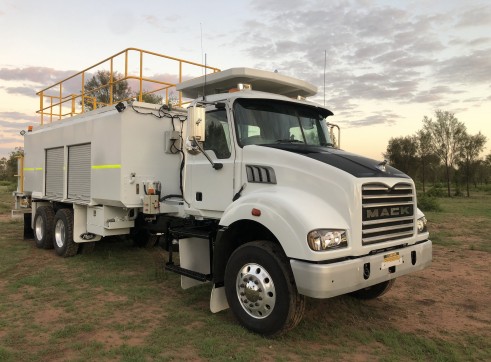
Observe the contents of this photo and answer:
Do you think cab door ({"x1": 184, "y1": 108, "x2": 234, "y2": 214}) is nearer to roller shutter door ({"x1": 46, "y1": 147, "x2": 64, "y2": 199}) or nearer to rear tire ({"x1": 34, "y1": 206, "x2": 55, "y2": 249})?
roller shutter door ({"x1": 46, "y1": 147, "x2": 64, "y2": 199})

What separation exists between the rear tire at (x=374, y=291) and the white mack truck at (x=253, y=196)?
19 millimetres

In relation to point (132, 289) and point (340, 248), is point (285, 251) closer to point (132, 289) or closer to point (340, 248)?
point (340, 248)

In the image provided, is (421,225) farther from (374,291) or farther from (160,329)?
(160,329)

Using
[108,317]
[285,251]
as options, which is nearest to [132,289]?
[108,317]

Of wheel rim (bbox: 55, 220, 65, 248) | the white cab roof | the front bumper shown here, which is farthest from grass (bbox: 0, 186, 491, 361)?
the white cab roof

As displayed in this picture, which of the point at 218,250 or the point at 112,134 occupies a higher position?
the point at 112,134

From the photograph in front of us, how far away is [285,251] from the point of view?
427cm

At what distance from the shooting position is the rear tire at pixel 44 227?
9.45 meters

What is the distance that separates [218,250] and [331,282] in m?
1.62

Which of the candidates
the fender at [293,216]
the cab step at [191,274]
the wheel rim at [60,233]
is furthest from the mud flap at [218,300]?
the wheel rim at [60,233]

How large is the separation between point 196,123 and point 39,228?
6766mm

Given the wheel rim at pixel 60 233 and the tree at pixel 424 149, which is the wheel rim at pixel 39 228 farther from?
the tree at pixel 424 149

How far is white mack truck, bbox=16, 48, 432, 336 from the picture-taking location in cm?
430

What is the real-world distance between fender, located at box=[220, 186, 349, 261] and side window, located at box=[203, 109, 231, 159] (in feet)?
3.14
